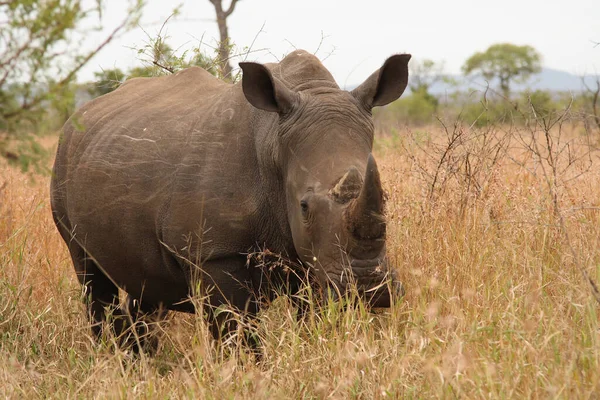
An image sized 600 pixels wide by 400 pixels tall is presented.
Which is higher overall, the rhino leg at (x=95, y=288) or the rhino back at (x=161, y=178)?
the rhino back at (x=161, y=178)

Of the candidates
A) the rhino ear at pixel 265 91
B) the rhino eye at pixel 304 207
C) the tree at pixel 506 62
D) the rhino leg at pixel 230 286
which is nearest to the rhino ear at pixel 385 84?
the rhino ear at pixel 265 91

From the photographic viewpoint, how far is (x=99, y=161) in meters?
5.35

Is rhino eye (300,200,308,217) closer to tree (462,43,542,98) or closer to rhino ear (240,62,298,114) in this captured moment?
rhino ear (240,62,298,114)

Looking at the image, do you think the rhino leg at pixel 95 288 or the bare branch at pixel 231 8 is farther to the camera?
the bare branch at pixel 231 8

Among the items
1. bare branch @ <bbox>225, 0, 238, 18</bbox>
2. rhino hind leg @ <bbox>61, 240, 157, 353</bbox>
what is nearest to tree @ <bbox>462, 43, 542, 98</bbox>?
bare branch @ <bbox>225, 0, 238, 18</bbox>

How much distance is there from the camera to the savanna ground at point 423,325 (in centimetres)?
331

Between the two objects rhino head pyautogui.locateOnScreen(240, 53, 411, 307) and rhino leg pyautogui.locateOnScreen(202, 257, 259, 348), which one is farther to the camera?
rhino leg pyautogui.locateOnScreen(202, 257, 259, 348)

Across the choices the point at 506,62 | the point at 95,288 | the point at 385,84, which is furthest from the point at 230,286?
the point at 506,62

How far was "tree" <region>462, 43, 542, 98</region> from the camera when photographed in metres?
51.0

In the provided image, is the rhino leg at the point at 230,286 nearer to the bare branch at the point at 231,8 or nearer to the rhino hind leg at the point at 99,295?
the rhino hind leg at the point at 99,295

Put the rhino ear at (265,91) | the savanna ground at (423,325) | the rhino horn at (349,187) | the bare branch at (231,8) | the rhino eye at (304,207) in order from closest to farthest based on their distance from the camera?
1. the savanna ground at (423,325)
2. the rhino horn at (349,187)
3. the rhino eye at (304,207)
4. the rhino ear at (265,91)
5. the bare branch at (231,8)

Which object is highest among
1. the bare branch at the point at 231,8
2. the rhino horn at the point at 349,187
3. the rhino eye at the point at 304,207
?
the bare branch at the point at 231,8

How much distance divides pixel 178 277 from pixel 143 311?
1.09 meters

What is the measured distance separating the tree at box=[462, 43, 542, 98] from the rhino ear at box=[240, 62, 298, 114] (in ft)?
155
